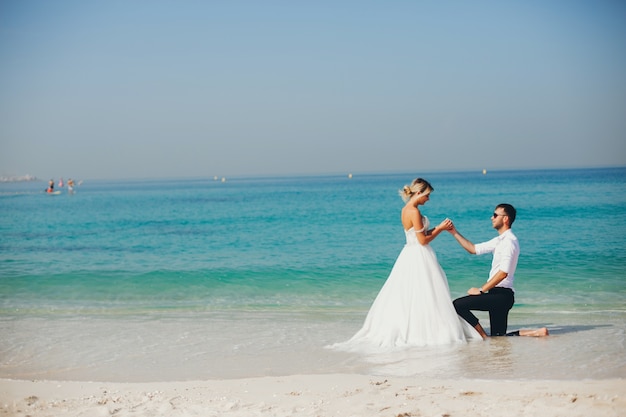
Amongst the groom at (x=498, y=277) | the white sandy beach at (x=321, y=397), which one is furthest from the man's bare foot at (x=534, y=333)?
the white sandy beach at (x=321, y=397)

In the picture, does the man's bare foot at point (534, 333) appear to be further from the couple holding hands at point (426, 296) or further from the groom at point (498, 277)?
the groom at point (498, 277)

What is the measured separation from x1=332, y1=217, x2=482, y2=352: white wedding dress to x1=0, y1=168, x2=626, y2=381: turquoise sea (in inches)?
11.1

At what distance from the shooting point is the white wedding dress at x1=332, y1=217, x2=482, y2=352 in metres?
7.82

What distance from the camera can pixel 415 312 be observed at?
26.0 ft

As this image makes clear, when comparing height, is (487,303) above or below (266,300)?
above

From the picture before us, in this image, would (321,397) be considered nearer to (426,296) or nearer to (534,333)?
(426,296)

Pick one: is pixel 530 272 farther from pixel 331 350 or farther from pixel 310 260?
pixel 331 350

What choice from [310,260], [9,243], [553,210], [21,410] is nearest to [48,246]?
[9,243]

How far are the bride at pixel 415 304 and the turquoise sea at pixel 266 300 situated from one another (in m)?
0.30

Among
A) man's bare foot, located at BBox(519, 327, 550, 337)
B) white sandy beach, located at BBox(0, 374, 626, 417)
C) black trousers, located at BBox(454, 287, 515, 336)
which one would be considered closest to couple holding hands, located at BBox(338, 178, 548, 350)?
black trousers, located at BBox(454, 287, 515, 336)

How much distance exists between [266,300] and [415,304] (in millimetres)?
5290

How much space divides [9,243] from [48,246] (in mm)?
2419

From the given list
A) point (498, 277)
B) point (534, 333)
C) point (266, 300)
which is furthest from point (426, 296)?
point (266, 300)

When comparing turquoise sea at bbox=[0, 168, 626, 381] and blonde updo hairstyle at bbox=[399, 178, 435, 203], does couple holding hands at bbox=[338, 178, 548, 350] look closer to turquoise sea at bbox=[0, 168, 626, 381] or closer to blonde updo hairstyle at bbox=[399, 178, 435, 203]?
blonde updo hairstyle at bbox=[399, 178, 435, 203]
